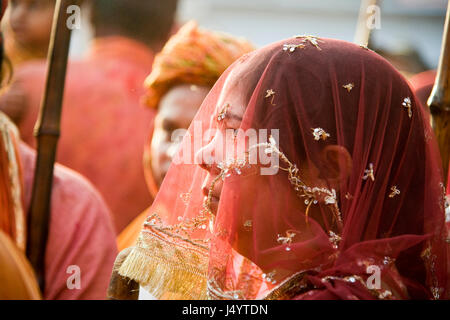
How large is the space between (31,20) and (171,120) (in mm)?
1637

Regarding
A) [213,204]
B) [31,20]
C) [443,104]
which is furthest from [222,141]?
[31,20]

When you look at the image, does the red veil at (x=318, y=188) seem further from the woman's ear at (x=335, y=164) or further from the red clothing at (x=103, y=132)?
the red clothing at (x=103, y=132)

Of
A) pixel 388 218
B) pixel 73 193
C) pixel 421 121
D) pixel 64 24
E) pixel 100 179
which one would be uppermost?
pixel 64 24

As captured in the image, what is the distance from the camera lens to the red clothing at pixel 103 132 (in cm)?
354

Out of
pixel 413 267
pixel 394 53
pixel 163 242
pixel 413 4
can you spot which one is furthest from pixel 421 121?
pixel 413 4

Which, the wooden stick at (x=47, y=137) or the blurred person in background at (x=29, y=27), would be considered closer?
the wooden stick at (x=47, y=137)

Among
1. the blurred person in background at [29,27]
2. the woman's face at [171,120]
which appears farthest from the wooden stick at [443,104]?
the blurred person in background at [29,27]

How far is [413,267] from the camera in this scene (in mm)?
1544

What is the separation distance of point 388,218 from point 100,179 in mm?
2294

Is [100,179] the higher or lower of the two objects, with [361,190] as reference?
lower

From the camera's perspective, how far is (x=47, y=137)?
2.18m

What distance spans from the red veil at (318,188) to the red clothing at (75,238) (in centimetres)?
71

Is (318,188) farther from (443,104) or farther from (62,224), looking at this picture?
(62,224)
